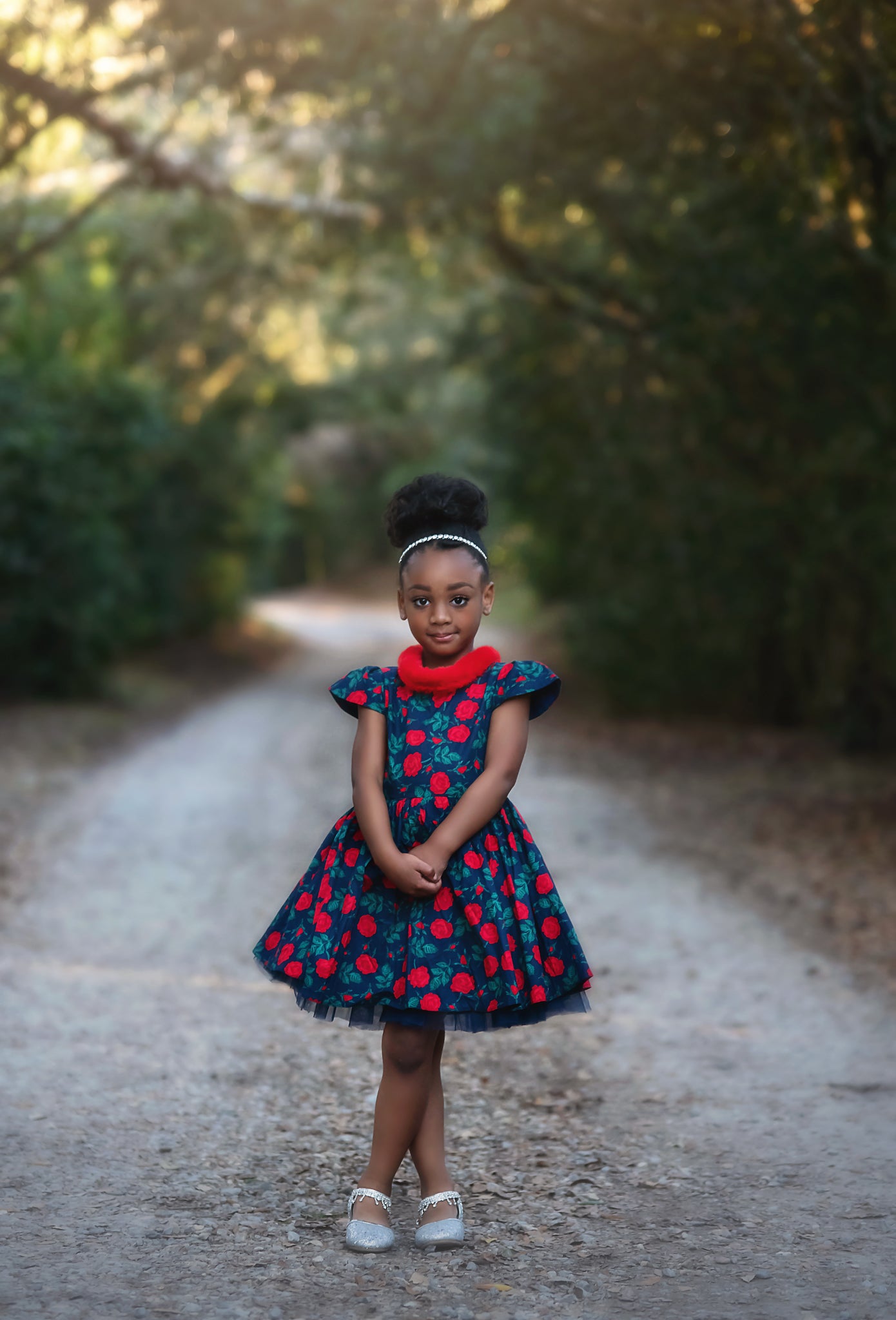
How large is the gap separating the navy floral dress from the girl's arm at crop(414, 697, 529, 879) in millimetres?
38

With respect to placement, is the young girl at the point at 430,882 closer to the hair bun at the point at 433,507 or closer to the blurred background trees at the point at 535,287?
the hair bun at the point at 433,507

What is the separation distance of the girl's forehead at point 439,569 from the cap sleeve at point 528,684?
0.77 feet

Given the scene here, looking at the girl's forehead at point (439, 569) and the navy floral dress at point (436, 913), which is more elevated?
the girl's forehead at point (439, 569)

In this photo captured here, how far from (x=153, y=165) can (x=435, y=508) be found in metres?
10.5

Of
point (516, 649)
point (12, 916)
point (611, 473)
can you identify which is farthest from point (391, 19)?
point (516, 649)

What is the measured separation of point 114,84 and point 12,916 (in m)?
6.16

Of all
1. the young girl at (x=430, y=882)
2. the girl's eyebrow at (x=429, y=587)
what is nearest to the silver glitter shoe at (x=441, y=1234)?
the young girl at (x=430, y=882)

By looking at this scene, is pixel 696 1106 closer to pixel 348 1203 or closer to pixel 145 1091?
pixel 348 1203

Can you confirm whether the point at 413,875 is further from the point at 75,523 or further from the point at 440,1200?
the point at 75,523

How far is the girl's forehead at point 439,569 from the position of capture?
3.25 meters

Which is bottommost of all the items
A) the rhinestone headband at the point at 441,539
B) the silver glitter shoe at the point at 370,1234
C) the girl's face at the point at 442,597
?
the silver glitter shoe at the point at 370,1234

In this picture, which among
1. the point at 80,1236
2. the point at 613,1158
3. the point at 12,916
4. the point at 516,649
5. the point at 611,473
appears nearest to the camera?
the point at 80,1236

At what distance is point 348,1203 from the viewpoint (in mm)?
3432

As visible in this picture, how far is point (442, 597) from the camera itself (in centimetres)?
324
